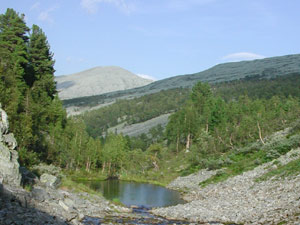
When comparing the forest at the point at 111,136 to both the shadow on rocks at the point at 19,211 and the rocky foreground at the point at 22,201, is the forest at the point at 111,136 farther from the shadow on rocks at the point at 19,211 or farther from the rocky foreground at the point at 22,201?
the shadow on rocks at the point at 19,211

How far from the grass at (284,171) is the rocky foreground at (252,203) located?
1.05 metres

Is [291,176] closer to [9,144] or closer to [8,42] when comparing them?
[9,144]

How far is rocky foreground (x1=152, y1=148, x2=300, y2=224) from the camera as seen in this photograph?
2573 cm

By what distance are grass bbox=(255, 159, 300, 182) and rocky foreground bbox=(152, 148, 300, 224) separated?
105 centimetres

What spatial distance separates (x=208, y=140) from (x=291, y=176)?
44.9 metres

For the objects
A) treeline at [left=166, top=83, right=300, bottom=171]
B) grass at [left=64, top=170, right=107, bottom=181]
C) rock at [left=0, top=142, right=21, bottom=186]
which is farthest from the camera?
grass at [left=64, top=170, right=107, bottom=181]

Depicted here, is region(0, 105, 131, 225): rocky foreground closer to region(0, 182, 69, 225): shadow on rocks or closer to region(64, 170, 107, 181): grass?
region(0, 182, 69, 225): shadow on rocks

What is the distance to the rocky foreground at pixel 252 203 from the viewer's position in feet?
84.4

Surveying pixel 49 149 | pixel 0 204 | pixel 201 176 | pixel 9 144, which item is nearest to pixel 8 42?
pixel 49 149

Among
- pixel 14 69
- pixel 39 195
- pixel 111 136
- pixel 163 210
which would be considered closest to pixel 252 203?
pixel 163 210

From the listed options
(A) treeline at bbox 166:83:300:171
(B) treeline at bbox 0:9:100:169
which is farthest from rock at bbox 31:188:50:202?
(A) treeline at bbox 166:83:300:171

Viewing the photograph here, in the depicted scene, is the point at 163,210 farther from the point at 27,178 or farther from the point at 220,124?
the point at 220,124

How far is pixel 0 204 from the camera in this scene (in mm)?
16906

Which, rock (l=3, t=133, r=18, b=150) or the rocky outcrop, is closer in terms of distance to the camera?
the rocky outcrop
